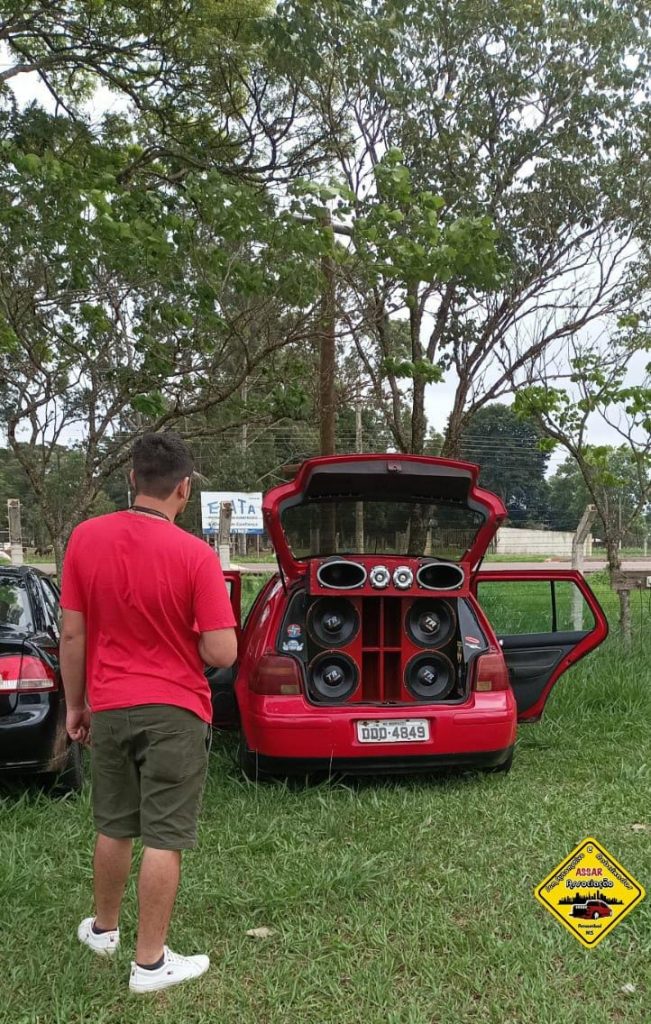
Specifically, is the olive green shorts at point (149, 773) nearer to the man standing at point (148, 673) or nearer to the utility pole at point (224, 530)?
the man standing at point (148, 673)

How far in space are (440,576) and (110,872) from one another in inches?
114

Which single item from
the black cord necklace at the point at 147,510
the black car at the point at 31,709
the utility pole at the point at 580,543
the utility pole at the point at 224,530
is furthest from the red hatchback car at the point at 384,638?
the utility pole at the point at 224,530

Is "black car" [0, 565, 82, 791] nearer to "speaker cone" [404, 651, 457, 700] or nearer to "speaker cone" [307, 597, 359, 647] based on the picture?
"speaker cone" [307, 597, 359, 647]

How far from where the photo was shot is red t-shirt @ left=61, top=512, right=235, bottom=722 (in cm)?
268

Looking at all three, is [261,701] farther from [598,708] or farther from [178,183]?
[178,183]

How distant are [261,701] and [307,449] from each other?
2670cm

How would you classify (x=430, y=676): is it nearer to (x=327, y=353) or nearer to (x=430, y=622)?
(x=430, y=622)

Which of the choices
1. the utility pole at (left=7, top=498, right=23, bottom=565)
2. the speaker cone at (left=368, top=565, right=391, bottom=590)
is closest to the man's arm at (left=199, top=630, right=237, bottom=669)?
the speaker cone at (left=368, top=565, right=391, bottom=590)

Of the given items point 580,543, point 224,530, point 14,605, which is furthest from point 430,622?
point 224,530

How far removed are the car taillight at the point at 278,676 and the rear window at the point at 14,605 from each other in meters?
1.32

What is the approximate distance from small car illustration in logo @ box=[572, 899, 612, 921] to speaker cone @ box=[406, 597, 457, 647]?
2341 millimetres

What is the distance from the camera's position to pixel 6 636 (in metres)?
4.25

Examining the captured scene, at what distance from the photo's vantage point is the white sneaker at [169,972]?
2650mm

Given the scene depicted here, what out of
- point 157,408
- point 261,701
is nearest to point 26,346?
point 157,408
